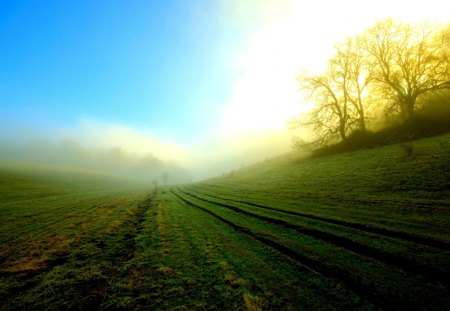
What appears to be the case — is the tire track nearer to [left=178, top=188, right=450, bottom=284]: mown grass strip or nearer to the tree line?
[left=178, top=188, right=450, bottom=284]: mown grass strip

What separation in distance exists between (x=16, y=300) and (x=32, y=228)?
38.4 ft

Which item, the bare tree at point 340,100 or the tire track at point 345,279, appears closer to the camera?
the tire track at point 345,279

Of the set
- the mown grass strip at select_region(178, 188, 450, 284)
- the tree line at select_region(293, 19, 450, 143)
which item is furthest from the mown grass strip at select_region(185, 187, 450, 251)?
the tree line at select_region(293, 19, 450, 143)

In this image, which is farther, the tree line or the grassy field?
the tree line

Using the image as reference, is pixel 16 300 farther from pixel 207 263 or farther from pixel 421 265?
pixel 421 265

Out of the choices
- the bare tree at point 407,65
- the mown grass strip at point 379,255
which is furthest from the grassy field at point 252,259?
the bare tree at point 407,65

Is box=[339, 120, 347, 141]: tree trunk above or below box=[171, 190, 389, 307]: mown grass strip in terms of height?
above

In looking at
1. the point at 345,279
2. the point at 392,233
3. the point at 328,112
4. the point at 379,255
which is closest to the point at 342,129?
the point at 328,112

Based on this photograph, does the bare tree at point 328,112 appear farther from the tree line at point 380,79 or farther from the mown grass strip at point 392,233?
→ the mown grass strip at point 392,233

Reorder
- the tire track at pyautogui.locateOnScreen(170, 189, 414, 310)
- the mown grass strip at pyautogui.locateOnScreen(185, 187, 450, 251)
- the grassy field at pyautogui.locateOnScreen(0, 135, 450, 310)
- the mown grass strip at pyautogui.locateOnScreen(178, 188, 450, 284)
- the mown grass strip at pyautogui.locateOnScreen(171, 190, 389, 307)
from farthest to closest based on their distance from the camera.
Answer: the mown grass strip at pyautogui.locateOnScreen(185, 187, 450, 251) → the mown grass strip at pyautogui.locateOnScreen(178, 188, 450, 284) → the grassy field at pyautogui.locateOnScreen(0, 135, 450, 310) → the mown grass strip at pyautogui.locateOnScreen(171, 190, 389, 307) → the tire track at pyautogui.locateOnScreen(170, 189, 414, 310)

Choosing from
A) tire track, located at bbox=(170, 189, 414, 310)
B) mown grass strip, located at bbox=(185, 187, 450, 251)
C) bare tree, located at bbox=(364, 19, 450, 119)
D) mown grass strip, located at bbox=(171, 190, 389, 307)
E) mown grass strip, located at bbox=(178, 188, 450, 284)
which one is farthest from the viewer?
bare tree, located at bbox=(364, 19, 450, 119)

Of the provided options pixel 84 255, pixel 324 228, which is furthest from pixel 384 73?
pixel 84 255

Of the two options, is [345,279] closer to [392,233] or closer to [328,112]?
[392,233]

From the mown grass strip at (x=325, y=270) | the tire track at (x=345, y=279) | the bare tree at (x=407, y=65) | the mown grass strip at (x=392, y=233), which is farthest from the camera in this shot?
the bare tree at (x=407, y=65)
